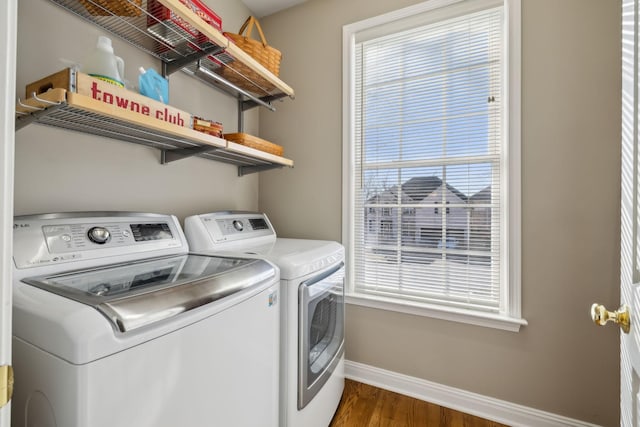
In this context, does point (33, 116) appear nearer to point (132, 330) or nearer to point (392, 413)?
point (132, 330)

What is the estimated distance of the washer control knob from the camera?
1021 mm

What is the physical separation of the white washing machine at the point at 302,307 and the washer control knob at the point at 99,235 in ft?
1.36

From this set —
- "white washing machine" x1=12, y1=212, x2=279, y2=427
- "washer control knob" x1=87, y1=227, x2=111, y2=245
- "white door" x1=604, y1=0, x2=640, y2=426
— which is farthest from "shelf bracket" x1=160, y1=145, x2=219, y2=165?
"white door" x1=604, y1=0, x2=640, y2=426

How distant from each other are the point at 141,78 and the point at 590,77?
2.09 meters

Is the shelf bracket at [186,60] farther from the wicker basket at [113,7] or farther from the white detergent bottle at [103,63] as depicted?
the white detergent bottle at [103,63]

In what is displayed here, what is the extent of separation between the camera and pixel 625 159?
842 millimetres

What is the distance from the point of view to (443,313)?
1.69m

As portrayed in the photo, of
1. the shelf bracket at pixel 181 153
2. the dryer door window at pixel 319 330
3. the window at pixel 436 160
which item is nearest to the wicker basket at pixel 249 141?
the shelf bracket at pixel 181 153

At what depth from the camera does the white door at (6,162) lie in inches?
15.9

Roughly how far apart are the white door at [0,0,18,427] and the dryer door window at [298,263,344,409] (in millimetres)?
907

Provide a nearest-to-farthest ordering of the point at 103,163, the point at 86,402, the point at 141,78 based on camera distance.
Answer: the point at 86,402 < the point at 141,78 < the point at 103,163

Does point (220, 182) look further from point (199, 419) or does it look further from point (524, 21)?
point (524, 21)

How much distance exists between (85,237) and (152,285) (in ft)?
1.47

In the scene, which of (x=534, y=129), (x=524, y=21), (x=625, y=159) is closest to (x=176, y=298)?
(x=625, y=159)
